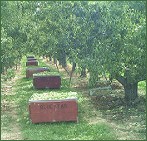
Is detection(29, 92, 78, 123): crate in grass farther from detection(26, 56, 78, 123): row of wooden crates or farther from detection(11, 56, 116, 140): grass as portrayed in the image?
detection(11, 56, 116, 140): grass

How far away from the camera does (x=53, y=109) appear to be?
21438mm

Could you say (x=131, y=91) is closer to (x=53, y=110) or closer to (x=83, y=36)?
(x=53, y=110)

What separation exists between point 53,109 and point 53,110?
6 centimetres

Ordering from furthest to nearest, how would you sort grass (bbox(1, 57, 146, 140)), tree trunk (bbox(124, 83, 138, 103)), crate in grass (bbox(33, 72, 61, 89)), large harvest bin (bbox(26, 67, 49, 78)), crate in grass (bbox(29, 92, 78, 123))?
large harvest bin (bbox(26, 67, 49, 78))
crate in grass (bbox(33, 72, 61, 89))
tree trunk (bbox(124, 83, 138, 103))
crate in grass (bbox(29, 92, 78, 123))
grass (bbox(1, 57, 146, 140))

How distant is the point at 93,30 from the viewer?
3127 cm

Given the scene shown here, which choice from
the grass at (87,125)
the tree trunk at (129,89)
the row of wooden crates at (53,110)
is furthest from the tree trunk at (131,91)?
the row of wooden crates at (53,110)

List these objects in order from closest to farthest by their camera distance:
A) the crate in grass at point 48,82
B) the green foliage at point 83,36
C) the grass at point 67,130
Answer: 1. the grass at point 67,130
2. the green foliage at point 83,36
3. the crate in grass at point 48,82

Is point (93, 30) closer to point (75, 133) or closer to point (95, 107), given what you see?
point (95, 107)

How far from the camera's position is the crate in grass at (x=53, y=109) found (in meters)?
21.3

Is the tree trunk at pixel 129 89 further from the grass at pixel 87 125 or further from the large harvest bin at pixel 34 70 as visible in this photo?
the large harvest bin at pixel 34 70

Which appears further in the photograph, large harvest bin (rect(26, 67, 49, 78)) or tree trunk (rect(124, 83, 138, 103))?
large harvest bin (rect(26, 67, 49, 78))

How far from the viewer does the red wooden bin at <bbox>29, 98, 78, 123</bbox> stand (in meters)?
21.3

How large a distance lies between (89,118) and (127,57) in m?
4.67

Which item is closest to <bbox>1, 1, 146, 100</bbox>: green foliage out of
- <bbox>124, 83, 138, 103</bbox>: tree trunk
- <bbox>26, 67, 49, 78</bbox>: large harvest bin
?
<bbox>124, 83, 138, 103</bbox>: tree trunk
